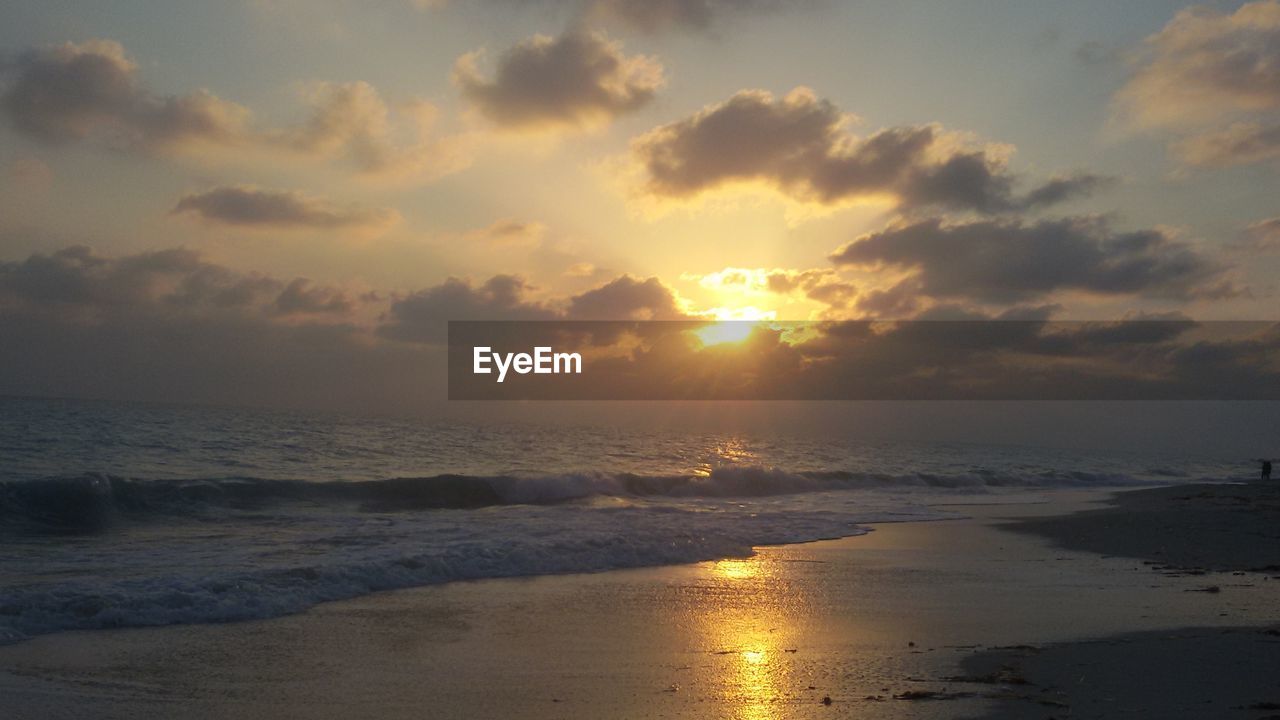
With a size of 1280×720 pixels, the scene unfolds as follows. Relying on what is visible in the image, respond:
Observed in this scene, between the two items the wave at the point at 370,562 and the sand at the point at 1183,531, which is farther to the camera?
the sand at the point at 1183,531

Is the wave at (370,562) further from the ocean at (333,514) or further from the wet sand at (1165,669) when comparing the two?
the wet sand at (1165,669)

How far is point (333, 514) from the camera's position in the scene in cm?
2528

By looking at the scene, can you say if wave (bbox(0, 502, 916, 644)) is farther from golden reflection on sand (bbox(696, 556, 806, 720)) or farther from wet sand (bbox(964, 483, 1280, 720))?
wet sand (bbox(964, 483, 1280, 720))

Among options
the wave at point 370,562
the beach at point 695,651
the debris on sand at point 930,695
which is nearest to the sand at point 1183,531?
the beach at point 695,651

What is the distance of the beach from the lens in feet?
23.0

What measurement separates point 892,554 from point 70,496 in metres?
20.3

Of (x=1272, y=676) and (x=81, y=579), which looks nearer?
(x=1272, y=676)

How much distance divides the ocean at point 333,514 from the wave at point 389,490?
0.27ft

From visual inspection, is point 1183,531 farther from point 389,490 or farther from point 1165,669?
point 389,490

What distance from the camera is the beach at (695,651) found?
7.02 metres

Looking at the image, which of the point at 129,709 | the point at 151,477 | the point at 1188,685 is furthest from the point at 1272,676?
the point at 151,477

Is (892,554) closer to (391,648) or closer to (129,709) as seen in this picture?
(391,648)

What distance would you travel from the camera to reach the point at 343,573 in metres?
12.9

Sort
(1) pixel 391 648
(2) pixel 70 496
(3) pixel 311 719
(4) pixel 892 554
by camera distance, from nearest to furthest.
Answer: (3) pixel 311 719 < (1) pixel 391 648 < (4) pixel 892 554 < (2) pixel 70 496
